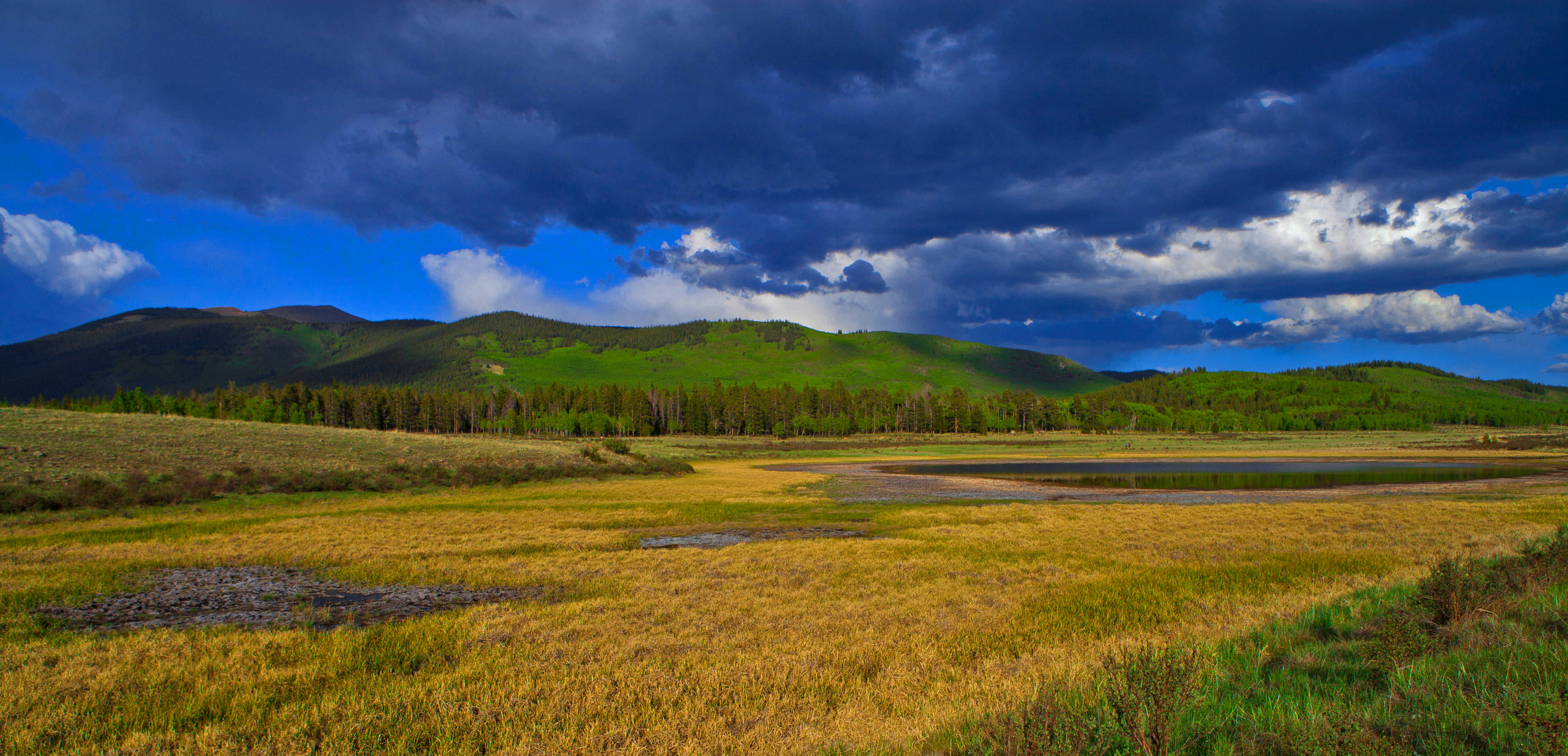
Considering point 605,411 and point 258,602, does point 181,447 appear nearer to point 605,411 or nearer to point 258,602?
point 258,602

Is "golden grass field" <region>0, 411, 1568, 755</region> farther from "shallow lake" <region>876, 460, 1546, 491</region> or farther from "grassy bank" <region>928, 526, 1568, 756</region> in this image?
"shallow lake" <region>876, 460, 1546, 491</region>

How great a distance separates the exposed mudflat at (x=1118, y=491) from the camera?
3447cm

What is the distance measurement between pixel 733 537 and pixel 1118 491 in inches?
1121

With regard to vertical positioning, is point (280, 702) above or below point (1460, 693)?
below

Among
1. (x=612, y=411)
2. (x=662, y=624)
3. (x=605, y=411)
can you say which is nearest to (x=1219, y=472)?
(x=662, y=624)

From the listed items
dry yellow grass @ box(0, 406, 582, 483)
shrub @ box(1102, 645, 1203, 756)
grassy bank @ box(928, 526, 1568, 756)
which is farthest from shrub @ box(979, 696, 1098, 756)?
dry yellow grass @ box(0, 406, 582, 483)

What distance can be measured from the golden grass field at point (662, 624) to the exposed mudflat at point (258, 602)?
72cm

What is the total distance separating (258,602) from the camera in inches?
514

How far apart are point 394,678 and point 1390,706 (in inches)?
430

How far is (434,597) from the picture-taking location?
13.7 meters

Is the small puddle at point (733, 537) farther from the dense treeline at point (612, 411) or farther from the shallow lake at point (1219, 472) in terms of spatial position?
the dense treeline at point (612, 411)

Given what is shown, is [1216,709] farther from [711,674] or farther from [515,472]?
[515,472]

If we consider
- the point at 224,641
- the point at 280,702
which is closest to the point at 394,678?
the point at 280,702

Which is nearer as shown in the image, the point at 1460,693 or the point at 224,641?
the point at 1460,693
